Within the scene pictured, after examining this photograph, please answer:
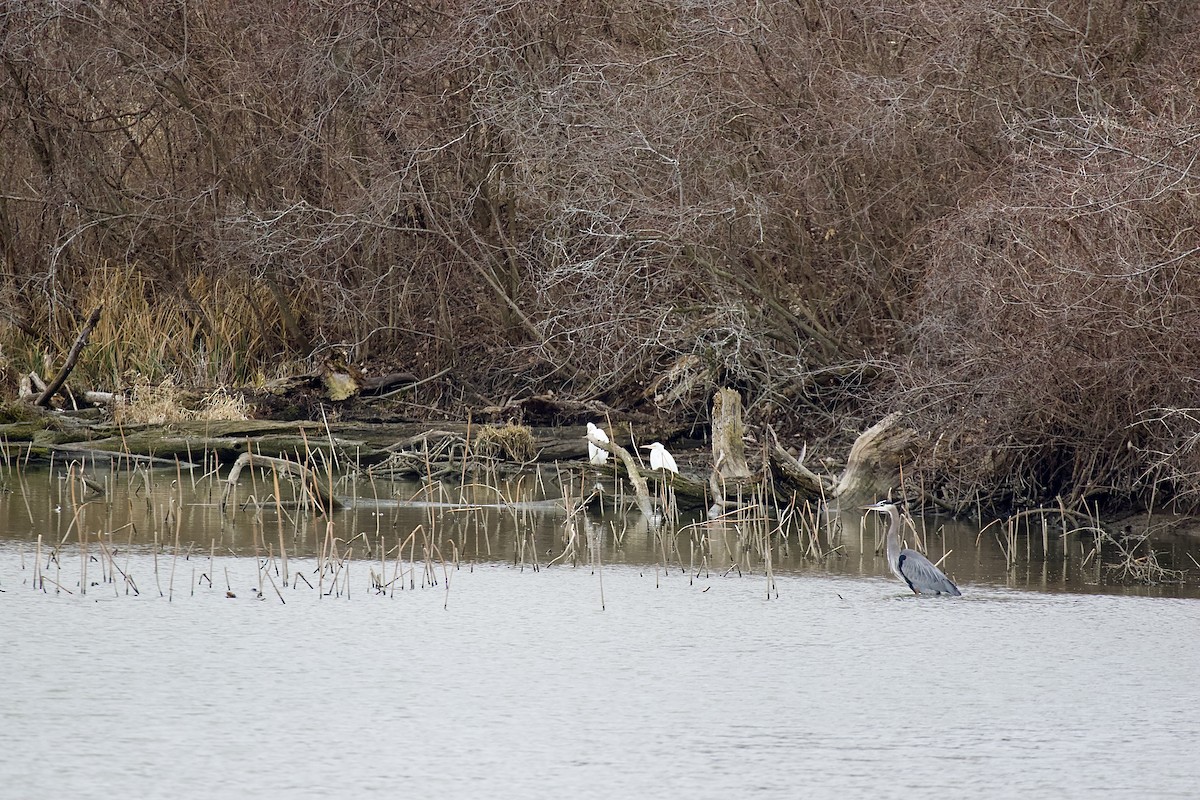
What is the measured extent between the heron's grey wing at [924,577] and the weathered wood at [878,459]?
3961mm

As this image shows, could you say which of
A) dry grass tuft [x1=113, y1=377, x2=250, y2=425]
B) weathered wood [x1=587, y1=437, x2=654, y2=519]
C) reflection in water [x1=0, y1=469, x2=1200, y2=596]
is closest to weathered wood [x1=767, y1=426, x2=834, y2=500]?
reflection in water [x1=0, y1=469, x2=1200, y2=596]

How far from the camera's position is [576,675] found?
265 inches

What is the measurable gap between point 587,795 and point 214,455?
28.3 feet

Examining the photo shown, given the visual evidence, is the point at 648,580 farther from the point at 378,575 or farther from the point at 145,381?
the point at 145,381

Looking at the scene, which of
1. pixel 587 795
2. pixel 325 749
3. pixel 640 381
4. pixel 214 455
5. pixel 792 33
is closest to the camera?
pixel 587 795

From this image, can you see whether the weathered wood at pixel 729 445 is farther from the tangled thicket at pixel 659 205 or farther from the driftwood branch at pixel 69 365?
the driftwood branch at pixel 69 365

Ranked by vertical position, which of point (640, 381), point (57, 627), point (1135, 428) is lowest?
point (57, 627)

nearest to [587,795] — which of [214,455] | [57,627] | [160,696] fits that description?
[160,696]

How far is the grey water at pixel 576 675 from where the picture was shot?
17.4 ft

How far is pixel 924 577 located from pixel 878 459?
161 inches

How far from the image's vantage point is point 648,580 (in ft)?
29.9

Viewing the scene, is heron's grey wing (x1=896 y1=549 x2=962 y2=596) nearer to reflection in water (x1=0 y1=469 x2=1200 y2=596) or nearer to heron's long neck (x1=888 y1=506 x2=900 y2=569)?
heron's long neck (x1=888 y1=506 x2=900 y2=569)

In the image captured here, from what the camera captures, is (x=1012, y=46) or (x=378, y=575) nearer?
(x=378, y=575)

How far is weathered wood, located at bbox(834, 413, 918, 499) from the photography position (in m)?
12.5
